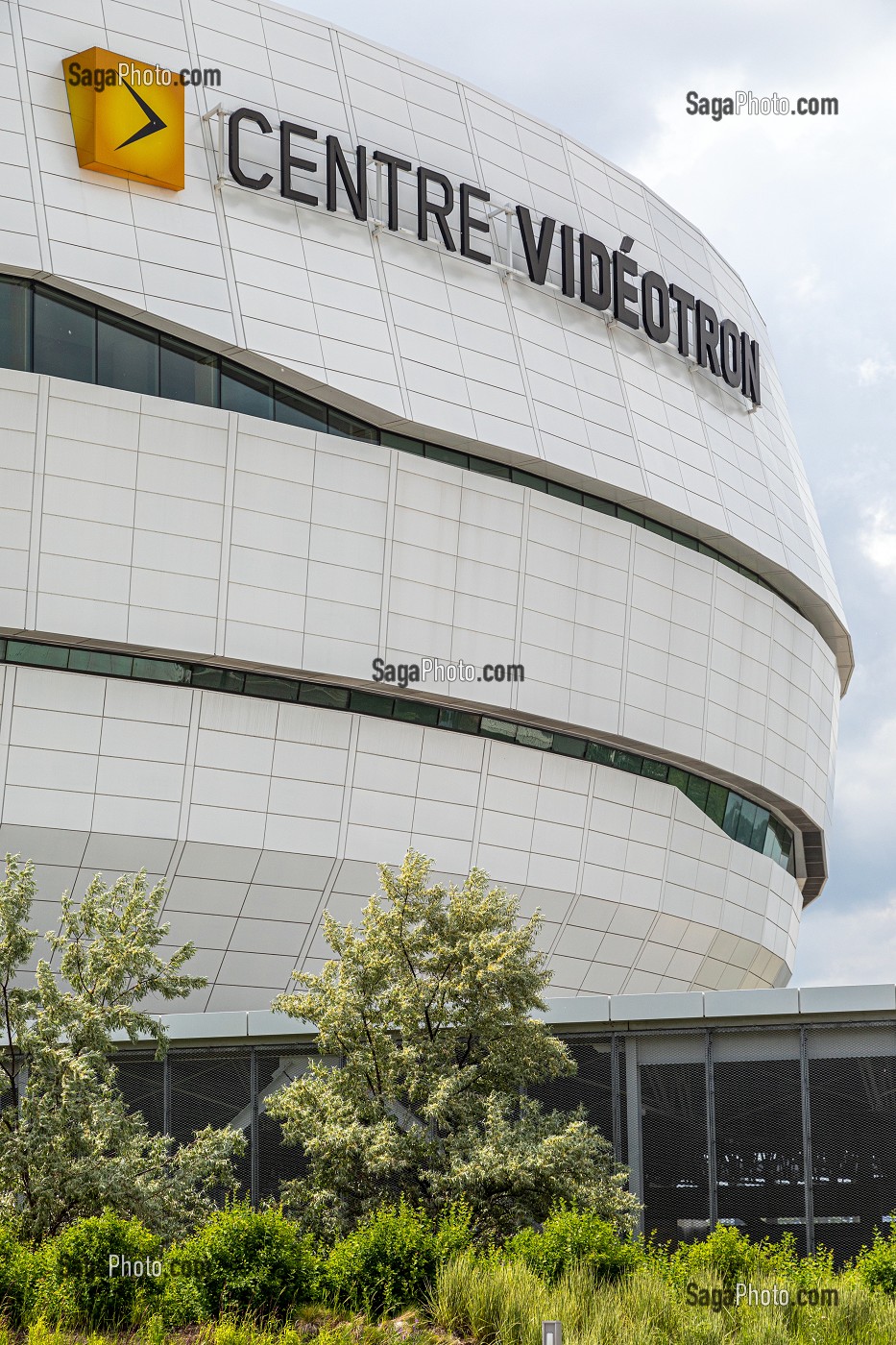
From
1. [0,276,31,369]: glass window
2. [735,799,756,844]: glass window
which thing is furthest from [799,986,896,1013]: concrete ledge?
[735,799,756,844]: glass window

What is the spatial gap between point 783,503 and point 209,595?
19.8 meters

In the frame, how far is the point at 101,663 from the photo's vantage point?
30.1 m

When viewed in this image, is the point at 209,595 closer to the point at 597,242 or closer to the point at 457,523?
the point at 457,523

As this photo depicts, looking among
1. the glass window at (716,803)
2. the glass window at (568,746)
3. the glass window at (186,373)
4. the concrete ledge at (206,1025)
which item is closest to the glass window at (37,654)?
the glass window at (186,373)

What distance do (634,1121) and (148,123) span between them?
838 inches

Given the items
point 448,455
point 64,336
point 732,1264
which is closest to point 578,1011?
point 732,1264

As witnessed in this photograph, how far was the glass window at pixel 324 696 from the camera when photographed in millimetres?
31859

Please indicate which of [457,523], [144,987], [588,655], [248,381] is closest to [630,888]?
[588,655]

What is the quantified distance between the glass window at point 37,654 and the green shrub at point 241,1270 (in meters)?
14.9

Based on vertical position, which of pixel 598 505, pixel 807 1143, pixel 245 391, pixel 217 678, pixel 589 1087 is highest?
pixel 245 391

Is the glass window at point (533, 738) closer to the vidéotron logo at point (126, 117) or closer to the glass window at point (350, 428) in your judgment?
the glass window at point (350, 428)

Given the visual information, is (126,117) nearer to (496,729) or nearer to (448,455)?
(448,455)

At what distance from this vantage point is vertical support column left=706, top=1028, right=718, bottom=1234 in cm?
2081

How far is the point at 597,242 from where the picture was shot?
3828 centimetres
